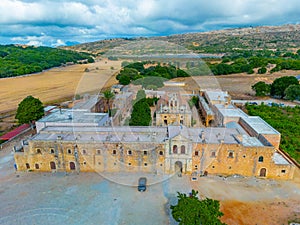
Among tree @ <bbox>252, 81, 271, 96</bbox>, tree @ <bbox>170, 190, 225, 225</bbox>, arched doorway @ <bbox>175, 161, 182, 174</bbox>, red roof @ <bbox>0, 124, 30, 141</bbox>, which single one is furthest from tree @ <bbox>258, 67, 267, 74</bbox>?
tree @ <bbox>170, 190, 225, 225</bbox>

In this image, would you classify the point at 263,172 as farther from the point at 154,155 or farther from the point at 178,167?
the point at 154,155

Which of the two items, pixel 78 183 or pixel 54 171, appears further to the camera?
pixel 54 171

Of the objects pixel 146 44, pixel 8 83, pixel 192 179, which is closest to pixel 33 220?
pixel 192 179

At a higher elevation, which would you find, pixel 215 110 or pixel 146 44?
pixel 146 44

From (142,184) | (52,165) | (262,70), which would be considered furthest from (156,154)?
(262,70)

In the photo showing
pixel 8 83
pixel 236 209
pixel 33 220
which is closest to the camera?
pixel 33 220

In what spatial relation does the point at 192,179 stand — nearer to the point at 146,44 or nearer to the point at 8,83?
the point at 146,44

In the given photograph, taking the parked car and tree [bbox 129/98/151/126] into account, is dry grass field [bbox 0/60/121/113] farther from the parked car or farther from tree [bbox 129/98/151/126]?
the parked car
